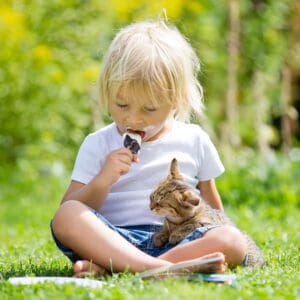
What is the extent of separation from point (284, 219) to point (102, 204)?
9.73 feet

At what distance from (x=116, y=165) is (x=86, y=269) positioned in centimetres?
51

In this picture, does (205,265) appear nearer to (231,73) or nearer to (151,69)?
(151,69)

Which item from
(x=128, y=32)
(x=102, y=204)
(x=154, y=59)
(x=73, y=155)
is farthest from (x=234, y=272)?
(x=73, y=155)

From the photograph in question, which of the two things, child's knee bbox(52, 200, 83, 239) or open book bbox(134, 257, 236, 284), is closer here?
open book bbox(134, 257, 236, 284)

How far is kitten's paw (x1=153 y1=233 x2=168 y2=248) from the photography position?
3668mm

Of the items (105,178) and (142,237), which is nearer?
(105,178)

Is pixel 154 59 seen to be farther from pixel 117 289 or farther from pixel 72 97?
pixel 72 97

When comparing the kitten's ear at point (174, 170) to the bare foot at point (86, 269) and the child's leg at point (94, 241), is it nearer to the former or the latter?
the child's leg at point (94, 241)

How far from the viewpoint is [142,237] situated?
3762mm

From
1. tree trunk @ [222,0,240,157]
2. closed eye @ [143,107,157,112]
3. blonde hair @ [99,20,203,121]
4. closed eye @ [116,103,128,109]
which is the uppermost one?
blonde hair @ [99,20,203,121]

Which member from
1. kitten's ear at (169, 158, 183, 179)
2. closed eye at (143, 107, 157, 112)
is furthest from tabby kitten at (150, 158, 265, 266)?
closed eye at (143, 107, 157, 112)

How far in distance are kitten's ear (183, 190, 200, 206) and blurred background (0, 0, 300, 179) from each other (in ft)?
16.9

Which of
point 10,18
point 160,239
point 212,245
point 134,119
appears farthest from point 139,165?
point 10,18

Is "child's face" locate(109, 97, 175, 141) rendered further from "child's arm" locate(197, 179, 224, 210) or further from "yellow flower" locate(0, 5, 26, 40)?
"yellow flower" locate(0, 5, 26, 40)
